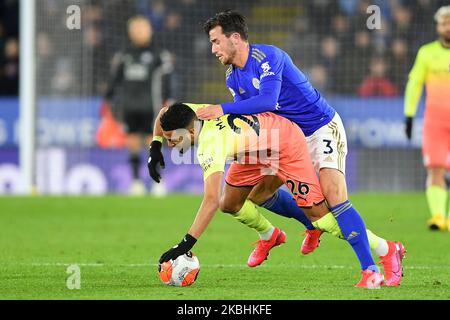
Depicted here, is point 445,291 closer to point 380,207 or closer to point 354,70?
point 380,207

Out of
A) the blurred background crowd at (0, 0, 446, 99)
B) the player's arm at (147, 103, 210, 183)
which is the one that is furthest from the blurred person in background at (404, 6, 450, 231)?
the blurred background crowd at (0, 0, 446, 99)

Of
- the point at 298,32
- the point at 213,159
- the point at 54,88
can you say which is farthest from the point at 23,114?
the point at 213,159

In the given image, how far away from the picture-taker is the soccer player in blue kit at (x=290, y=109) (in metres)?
7.40

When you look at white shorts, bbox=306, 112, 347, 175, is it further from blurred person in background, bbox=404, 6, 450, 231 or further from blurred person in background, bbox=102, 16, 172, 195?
blurred person in background, bbox=102, 16, 172, 195

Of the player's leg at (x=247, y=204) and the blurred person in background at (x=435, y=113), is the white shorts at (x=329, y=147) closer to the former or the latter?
the player's leg at (x=247, y=204)

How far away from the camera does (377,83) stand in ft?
58.7

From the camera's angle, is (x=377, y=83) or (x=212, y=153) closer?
(x=212, y=153)

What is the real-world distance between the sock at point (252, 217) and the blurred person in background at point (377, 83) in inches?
377

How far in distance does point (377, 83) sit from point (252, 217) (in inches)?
394

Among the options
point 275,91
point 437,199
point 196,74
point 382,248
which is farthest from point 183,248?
point 196,74

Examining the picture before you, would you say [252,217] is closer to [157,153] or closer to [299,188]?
[299,188]

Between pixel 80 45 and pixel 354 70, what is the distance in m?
4.67

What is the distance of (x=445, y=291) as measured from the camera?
281 inches
